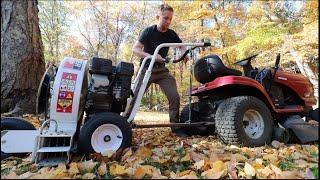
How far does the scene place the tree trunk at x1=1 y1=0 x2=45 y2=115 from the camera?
16.8ft

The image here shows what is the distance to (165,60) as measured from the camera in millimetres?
4020

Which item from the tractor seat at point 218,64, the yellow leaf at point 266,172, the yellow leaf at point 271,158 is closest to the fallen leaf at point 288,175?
the yellow leaf at point 266,172

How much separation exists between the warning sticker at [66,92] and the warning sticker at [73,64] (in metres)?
0.09

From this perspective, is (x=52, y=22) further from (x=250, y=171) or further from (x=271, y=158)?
(x=250, y=171)

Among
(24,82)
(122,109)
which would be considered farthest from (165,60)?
(24,82)

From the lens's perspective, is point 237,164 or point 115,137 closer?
point 237,164

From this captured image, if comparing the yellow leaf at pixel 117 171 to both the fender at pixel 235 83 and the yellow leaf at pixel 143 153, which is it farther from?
the fender at pixel 235 83

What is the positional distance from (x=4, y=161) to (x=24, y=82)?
100 inches

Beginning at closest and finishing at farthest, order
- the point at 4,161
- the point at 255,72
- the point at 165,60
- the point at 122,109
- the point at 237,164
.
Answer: the point at 237,164 < the point at 4,161 < the point at 122,109 < the point at 165,60 < the point at 255,72

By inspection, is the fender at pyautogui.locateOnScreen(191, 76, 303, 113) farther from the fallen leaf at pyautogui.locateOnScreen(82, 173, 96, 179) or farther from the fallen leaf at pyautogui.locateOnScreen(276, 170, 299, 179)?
the fallen leaf at pyautogui.locateOnScreen(82, 173, 96, 179)

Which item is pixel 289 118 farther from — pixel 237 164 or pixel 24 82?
pixel 24 82

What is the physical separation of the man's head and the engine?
1415 mm

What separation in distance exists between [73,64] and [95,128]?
63 cm

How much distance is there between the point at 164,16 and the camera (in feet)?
14.8
